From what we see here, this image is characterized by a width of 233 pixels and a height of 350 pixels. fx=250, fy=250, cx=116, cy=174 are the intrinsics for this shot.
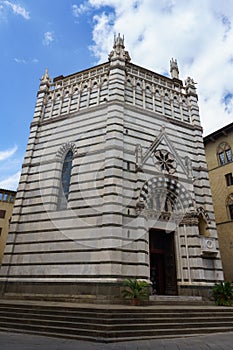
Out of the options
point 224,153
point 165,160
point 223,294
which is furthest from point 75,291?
point 224,153

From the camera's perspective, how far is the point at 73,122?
16.0 metres

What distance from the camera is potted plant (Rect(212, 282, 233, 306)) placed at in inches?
446

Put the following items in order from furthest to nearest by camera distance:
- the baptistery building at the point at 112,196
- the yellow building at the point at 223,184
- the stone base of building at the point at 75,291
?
the yellow building at the point at 223,184
the baptistery building at the point at 112,196
the stone base of building at the point at 75,291

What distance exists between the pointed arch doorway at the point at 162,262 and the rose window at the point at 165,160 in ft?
11.8

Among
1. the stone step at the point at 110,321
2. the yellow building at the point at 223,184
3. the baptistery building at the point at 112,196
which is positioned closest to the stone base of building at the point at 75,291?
the baptistery building at the point at 112,196

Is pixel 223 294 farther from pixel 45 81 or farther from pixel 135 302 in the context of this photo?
pixel 45 81

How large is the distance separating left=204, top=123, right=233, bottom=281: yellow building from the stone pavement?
13.6 meters

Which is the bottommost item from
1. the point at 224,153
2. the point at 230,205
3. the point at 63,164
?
the point at 230,205

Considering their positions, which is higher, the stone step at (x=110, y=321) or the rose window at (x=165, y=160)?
the rose window at (x=165, y=160)

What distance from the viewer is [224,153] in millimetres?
21766

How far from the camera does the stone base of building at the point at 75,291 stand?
34.3 feet

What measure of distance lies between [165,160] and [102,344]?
10.6m

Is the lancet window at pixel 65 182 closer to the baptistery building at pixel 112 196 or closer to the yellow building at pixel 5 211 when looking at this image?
the baptistery building at pixel 112 196

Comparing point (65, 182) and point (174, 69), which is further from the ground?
point (174, 69)
